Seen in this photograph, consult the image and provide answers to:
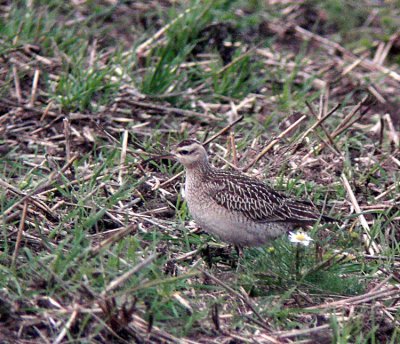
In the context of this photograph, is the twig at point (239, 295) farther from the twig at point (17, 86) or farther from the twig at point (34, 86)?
the twig at point (17, 86)

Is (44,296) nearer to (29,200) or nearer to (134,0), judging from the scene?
(29,200)

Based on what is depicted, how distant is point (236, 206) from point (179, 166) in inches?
57.5

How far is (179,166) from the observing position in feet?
27.1

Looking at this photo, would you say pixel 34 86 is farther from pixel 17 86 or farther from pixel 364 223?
pixel 364 223

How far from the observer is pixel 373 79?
10977mm

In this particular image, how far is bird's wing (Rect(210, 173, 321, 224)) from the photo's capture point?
22.8 feet

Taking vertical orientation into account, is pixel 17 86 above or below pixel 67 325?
below

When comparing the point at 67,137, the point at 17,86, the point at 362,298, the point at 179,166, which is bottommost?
the point at 17,86

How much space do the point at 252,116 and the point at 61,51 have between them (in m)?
2.14

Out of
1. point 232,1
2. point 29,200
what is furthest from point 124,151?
point 232,1

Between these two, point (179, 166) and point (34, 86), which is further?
point (34, 86)

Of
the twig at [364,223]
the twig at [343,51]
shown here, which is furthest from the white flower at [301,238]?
the twig at [343,51]

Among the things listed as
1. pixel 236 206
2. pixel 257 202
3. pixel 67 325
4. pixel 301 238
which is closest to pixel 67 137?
pixel 236 206

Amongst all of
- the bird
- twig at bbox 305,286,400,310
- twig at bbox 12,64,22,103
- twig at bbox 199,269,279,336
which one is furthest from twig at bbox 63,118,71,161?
twig at bbox 305,286,400,310
